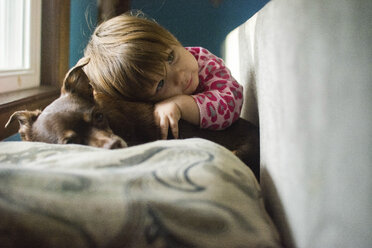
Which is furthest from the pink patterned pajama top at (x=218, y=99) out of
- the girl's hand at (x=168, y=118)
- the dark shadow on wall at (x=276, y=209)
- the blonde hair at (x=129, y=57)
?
the dark shadow on wall at (x=276, y=209)

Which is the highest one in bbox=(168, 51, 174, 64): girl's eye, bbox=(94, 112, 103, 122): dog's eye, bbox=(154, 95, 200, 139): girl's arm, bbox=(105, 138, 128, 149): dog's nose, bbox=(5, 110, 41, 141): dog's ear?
bbox=(168, 51, 174, 64): girl's eye

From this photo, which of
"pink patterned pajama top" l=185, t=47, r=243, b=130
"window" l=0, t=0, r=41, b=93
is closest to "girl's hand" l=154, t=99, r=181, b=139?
"pink patterned pajama top" l=185, t=47, r=243, b=130

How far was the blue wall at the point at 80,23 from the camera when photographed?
260cm

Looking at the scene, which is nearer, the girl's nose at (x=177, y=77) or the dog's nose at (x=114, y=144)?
the dog's nose at (x=114, y=144)

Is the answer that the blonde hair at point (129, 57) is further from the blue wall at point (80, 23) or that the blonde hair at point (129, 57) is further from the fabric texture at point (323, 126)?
the blue wall at point (80, 23)

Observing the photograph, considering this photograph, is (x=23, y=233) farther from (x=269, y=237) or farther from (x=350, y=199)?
(x=350, y=199)

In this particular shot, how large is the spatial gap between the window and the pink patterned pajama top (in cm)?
106

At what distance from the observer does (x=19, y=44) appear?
1989 millimetres

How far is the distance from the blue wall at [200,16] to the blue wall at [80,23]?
0.38 meters

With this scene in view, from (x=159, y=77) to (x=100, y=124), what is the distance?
0.33 metres

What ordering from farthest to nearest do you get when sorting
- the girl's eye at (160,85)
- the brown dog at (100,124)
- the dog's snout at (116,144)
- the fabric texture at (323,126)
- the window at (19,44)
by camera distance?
the window at (19,44), the girl's eye at (160,85), the brown dog at (100,124), the dog's snout at (116,144), the fabric texture at (323,126)

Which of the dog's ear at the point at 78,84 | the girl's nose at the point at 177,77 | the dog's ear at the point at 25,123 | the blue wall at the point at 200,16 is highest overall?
the blue wall at the point at 200,16

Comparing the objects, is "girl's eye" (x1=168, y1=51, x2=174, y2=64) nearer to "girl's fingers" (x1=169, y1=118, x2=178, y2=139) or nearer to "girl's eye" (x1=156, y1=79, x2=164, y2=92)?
"girl's eye" (x1=156, y1=79, x2=164, y2=92)

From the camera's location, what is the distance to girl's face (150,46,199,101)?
141 cm
